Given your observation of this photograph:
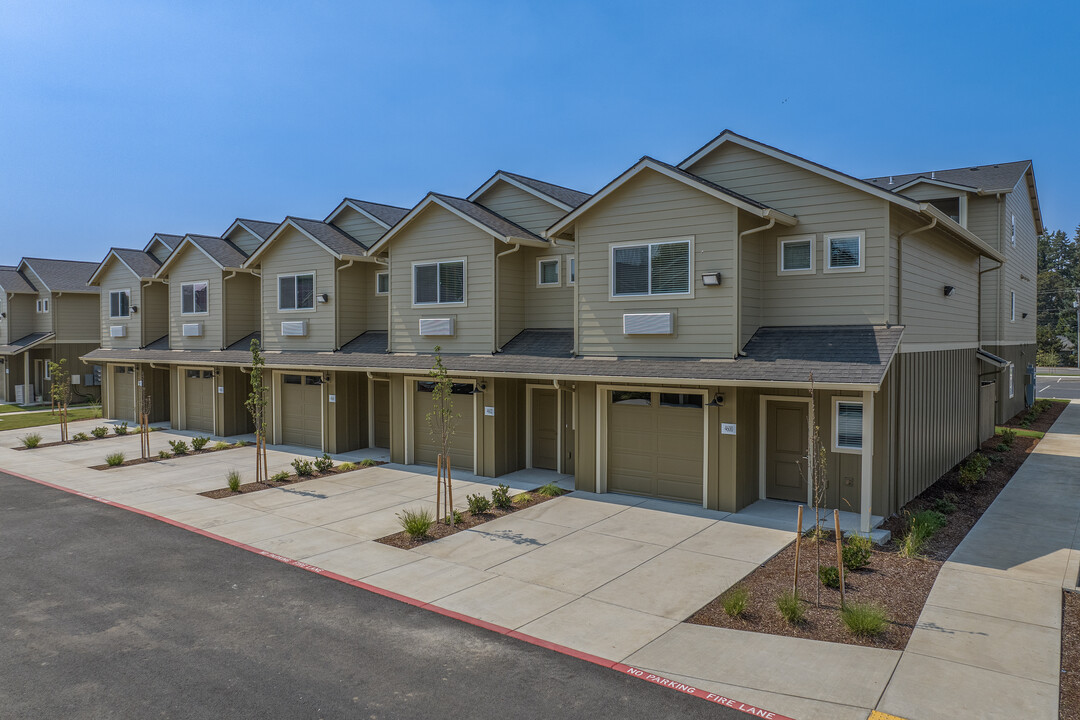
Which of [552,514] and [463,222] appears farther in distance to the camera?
[463,222]

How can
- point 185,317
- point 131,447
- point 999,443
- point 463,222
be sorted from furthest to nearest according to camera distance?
point 185,317 < point 131,447 < point 999,443 < point 463,222

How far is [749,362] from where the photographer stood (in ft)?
39.8

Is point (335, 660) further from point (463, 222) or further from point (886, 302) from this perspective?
point (463, 222)

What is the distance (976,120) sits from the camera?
3812cm

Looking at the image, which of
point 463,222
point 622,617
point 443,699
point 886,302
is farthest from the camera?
point 463,222

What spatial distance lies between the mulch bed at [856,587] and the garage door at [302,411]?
14.1 metres

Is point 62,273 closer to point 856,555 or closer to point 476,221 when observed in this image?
point 476,221

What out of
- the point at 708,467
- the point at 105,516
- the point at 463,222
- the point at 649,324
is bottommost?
the point at 105,516

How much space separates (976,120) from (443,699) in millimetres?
44029

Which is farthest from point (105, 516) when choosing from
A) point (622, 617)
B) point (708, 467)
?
point (708, 467)

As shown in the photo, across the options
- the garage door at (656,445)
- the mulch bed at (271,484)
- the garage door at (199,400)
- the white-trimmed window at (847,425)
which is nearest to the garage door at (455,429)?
the mulch bed at (271,484)

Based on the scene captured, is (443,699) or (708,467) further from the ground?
(708,467)

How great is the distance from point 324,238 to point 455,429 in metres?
7.72

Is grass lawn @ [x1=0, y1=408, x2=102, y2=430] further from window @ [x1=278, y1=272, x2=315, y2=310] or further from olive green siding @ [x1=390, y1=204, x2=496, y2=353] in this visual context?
olive green siding @ [x1=390, y1=204, x2=496, y2=353]
